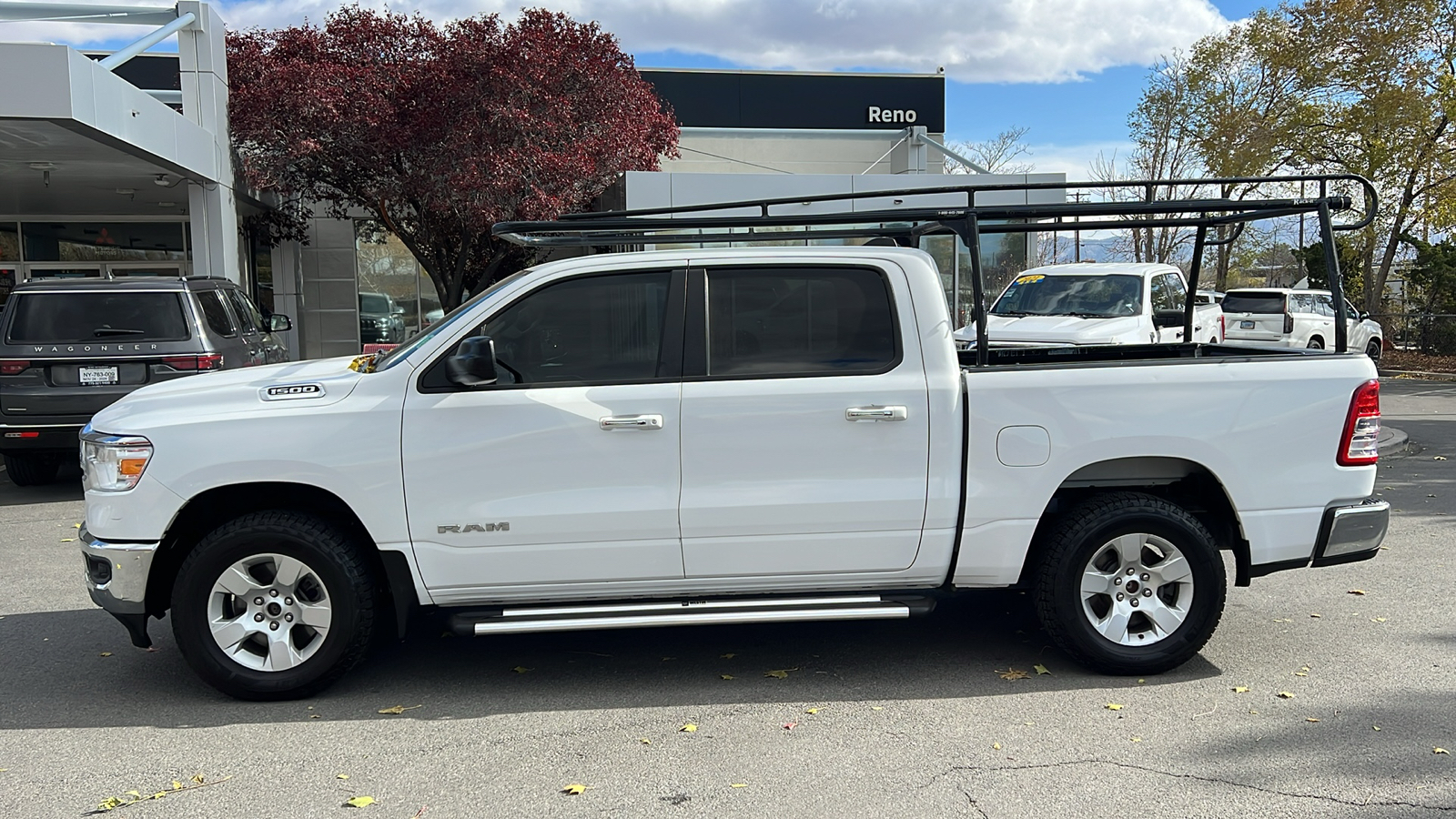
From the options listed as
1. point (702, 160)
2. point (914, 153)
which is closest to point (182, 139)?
point (702, 160)

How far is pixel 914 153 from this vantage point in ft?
91.8

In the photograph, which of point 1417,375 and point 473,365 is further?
point 1417,375

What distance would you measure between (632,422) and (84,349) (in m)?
7.27

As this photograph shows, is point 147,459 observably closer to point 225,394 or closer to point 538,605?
point 225,394

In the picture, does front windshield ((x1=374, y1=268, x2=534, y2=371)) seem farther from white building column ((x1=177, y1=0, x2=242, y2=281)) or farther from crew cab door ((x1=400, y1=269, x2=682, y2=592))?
white building column ((x1=177, y1=0, x2=242, y2=281))

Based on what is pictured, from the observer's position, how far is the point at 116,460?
482 cm

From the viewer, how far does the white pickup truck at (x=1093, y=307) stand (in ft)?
47.6

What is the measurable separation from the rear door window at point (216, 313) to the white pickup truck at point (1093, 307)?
29.2 ft

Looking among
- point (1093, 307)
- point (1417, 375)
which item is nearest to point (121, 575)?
point (1093, 307)

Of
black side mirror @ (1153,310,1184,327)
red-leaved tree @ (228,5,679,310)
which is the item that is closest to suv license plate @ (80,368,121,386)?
red-leaved tree @ (228,5,679,310)

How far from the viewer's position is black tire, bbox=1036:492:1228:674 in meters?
5.06

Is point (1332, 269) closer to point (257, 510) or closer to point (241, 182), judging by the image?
point (257, 510)

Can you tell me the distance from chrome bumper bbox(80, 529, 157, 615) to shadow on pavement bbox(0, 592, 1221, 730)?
465 millimetres

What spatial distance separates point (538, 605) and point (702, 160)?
24.8m
